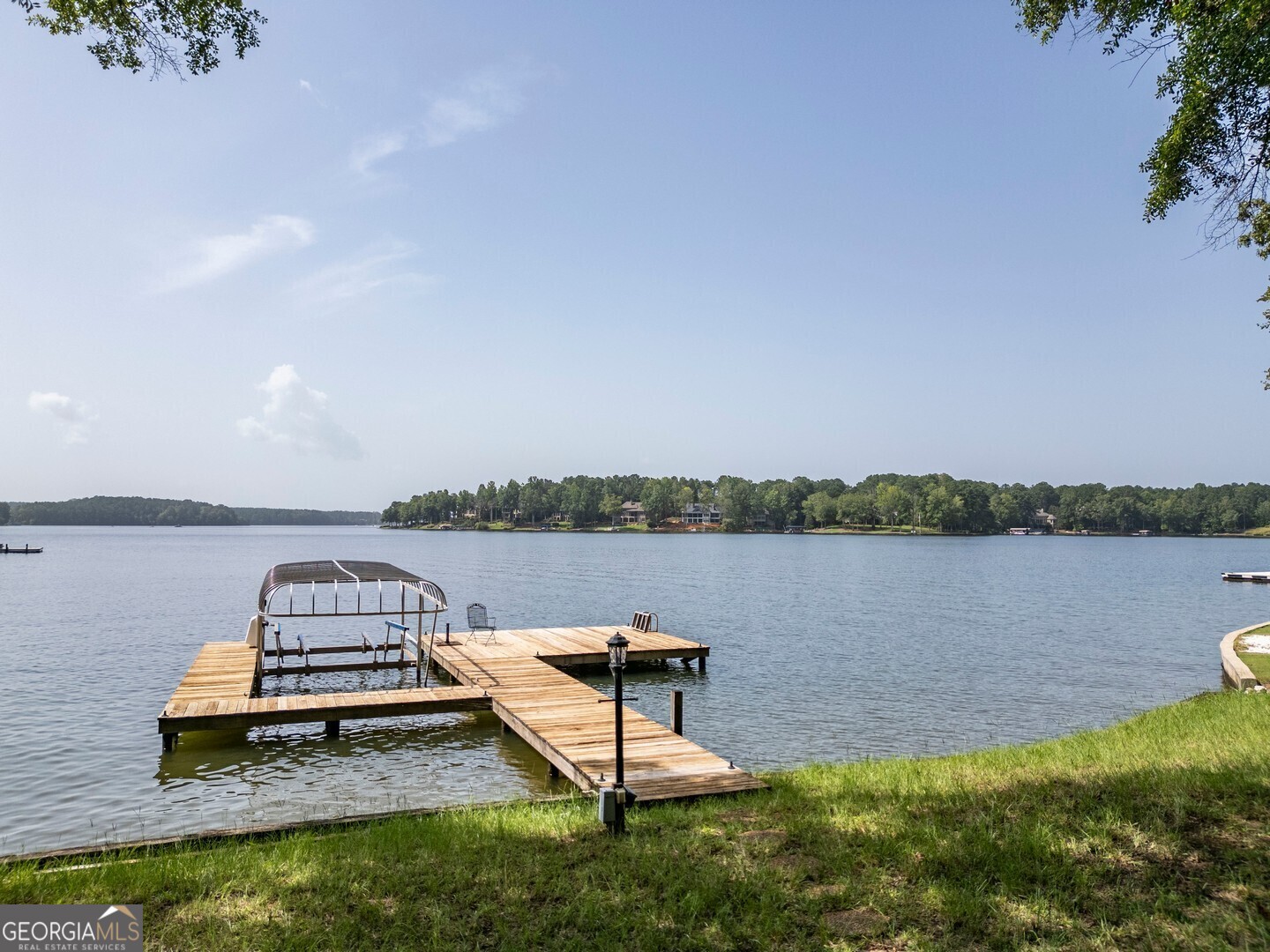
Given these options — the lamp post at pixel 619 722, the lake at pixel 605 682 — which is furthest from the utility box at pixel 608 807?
the lake at pixel 605 682

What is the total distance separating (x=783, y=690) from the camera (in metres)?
20.0

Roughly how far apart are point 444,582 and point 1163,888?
55381 mm

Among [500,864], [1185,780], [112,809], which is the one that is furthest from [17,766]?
[1185,780]

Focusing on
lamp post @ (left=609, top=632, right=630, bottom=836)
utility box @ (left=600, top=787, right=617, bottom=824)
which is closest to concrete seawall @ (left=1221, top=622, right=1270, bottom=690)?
lamp post @ (left=609, top=632, right=630, bottom=836)

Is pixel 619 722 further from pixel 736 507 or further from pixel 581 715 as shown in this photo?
pixel 736 507

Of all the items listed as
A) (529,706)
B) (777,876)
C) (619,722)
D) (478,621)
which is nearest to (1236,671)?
(529,706)

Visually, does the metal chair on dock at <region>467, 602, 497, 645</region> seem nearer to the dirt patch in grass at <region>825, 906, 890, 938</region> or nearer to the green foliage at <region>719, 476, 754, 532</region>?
the dirt patch in grass at <region>825, 906, 890, 938</region>

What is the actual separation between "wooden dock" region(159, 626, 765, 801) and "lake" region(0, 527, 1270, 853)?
67 centimetres

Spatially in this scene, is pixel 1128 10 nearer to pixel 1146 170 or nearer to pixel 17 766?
pixel 1146 170

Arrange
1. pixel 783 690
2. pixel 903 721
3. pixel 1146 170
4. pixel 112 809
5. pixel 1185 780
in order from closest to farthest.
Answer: pixel 1185 780 → pixel 1146 170 → pixel 112 809 → pixel 903 721 → pixel 783 690
